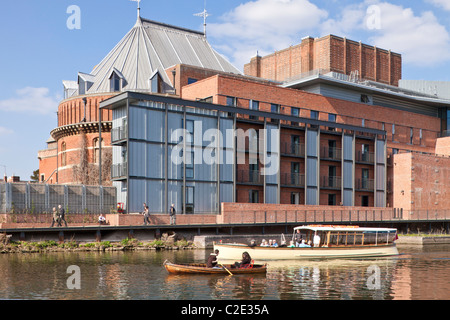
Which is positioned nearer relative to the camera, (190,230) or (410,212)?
(190,230)

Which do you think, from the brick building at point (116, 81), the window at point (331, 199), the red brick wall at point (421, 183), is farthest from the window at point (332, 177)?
the brick building at point (116, 81)

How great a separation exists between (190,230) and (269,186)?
42.7 feet

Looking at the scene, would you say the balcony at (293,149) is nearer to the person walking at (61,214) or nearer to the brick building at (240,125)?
the brick building at (240,125)

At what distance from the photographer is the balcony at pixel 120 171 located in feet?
161

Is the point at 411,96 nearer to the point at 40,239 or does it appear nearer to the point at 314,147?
the point at 314,147

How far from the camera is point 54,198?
46.8 meters

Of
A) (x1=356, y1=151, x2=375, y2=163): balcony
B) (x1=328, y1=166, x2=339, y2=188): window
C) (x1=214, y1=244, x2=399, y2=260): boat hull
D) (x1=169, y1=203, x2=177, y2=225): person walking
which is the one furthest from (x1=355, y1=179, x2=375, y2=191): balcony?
(x1=169, y1=203, x2=177, y2=225): person walking

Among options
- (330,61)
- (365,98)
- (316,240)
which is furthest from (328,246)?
(330,61)

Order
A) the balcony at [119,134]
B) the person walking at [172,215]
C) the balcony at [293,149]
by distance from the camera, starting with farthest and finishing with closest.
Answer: the balcony at [293,149], the balcony at [119,134], the person walking at [172,215]

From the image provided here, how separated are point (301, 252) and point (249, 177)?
69.8 feet

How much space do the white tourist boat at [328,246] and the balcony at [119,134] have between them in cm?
1888

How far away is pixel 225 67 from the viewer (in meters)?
89.2
